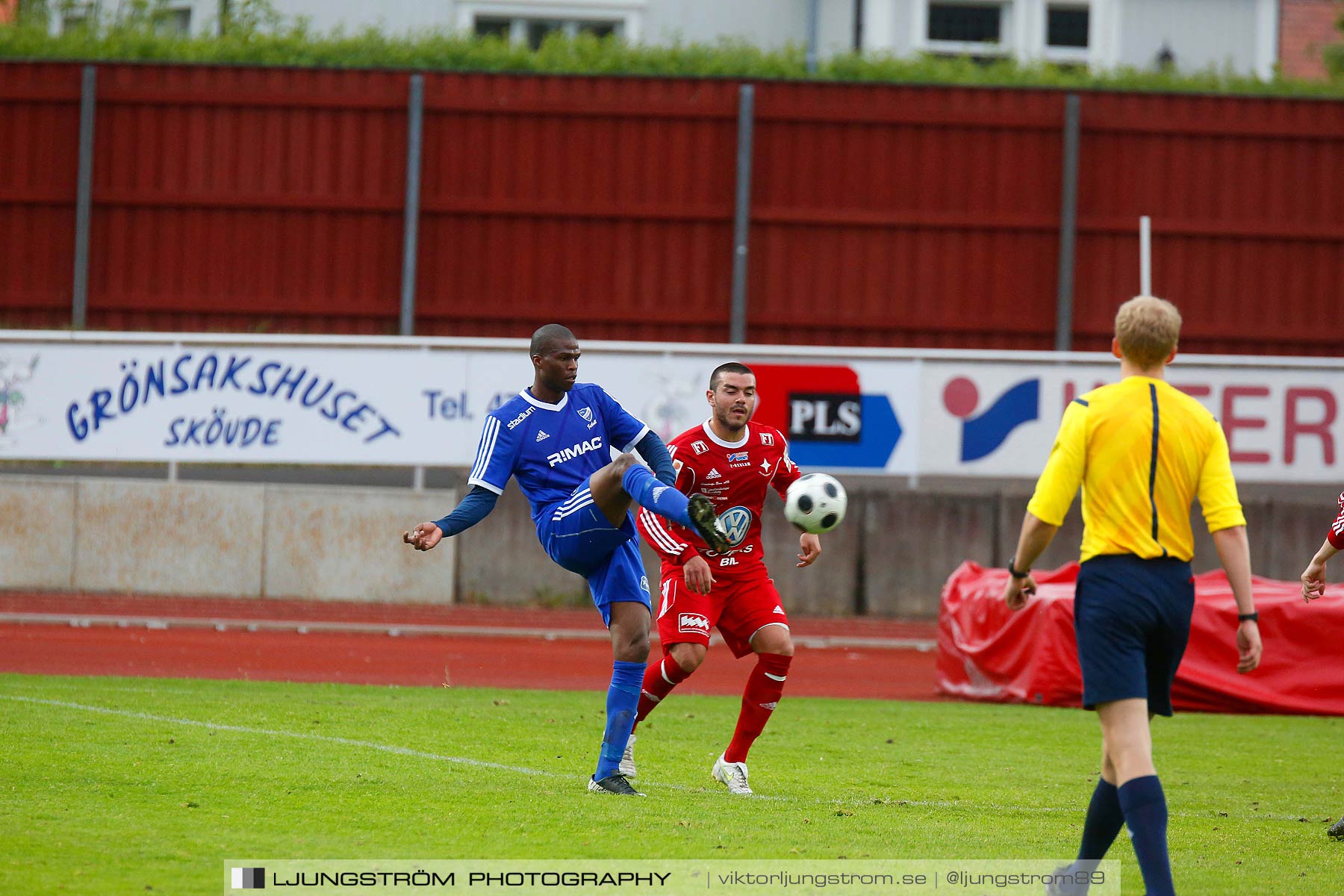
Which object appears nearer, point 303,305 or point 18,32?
point 303,305

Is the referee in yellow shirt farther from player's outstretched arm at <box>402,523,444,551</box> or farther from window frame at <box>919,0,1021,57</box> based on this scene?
window frame at <box>919,0,1021,57</box>

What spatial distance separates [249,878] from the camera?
215 inches

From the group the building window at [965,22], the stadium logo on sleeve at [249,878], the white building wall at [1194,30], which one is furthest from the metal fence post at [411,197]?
the stadium logo on sleeve at [249,878]

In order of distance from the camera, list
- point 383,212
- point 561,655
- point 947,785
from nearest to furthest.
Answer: point 947,785 < point 561,655 < point 383,212

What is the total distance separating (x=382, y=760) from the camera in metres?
8.34

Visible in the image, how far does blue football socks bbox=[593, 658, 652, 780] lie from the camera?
752cm

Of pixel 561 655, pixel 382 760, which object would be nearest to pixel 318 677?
pixel 561 655

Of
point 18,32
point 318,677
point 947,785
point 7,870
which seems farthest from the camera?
point 18,32

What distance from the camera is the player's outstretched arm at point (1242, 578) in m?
5.45

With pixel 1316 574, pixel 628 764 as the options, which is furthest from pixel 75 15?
pixel 1316 574

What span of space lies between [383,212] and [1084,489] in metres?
17.7

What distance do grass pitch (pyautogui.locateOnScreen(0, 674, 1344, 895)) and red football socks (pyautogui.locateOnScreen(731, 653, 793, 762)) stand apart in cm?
23

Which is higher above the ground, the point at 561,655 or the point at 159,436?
the point at 159,436

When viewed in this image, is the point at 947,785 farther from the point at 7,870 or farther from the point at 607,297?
the point at 607,297
